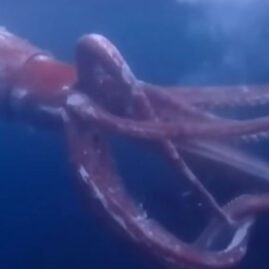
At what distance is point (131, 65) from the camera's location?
4414 mm

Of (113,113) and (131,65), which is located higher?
(131,65)

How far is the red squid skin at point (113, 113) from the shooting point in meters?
3.05

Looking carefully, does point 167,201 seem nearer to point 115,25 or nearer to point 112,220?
point 112,220

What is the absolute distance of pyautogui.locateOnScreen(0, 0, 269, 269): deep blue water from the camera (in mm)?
3900

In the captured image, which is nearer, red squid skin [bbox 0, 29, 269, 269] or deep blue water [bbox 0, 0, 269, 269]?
red squid skin [bbox 0, 29, 269, 269]

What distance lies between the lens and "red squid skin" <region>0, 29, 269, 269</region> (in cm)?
305

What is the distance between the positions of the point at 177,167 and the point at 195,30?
1.69m

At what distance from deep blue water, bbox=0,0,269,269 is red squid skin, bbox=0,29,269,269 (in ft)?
1.21

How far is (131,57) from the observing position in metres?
4.43

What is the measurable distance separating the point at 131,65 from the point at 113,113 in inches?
47.1

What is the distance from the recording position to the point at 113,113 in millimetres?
3279

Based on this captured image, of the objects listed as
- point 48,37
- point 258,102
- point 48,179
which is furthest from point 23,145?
point 258,102

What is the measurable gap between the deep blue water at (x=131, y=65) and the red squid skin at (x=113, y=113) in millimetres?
367

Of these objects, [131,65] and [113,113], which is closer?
[113,113]
